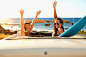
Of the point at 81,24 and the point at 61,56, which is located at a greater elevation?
the point at 81,24

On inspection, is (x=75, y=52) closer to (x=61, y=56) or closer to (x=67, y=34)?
(x=61, y=56)

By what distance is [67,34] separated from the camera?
2.46 m

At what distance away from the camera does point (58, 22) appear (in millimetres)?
3635

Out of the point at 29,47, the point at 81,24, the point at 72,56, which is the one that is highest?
the point at 81,24

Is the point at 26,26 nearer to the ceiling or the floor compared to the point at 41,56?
nearer to the ceiling

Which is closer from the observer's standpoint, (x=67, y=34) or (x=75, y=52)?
(x=75, y=52)

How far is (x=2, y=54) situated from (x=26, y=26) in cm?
202

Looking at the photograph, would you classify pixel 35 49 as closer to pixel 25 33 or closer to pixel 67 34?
pixel 67 34

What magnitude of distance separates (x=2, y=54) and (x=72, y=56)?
38.5 inches

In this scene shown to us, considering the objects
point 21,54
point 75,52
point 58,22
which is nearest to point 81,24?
point 75,52

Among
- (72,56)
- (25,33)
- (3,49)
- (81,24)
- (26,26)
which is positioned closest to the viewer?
(72,56)

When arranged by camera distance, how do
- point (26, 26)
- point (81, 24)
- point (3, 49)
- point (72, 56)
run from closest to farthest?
1. point (72, 56)
2. point (3, 49)
3. point (81, 24)
4. point (26, 26)

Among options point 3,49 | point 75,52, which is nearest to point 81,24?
point 75,52

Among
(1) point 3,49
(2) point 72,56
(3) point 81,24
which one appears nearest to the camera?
(2) point 72,56
